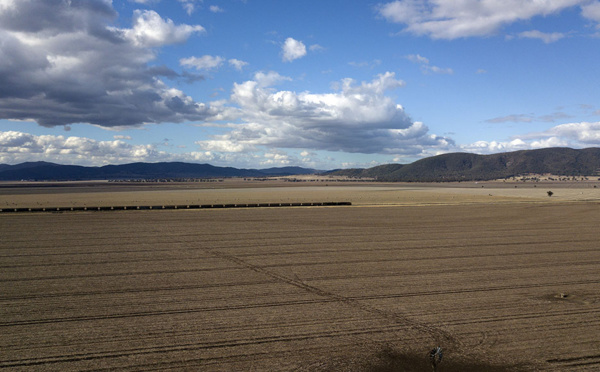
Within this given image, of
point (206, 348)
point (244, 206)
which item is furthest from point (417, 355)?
point (244, 206)

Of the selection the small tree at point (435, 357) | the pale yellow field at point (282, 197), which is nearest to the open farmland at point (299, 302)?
the small tree at point (435, 357)

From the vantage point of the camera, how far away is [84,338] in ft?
37.0

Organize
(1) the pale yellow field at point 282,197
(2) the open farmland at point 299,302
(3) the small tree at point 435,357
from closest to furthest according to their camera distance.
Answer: (3) the small tree at point 435,357
(2) the open farmland at point 299,302
(1) the pale yellow field at point 282,197

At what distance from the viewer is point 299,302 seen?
14.3 metres

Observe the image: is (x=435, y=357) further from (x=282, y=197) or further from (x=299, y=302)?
(x=282, y=197)

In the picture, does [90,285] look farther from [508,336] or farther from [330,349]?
[508,336]

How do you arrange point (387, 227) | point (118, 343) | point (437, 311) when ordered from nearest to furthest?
point (118, 343) → point (437, 311) → point (387, 227)

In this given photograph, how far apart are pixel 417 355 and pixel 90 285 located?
12.2 m

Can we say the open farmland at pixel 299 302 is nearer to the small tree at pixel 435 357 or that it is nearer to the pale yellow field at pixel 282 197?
the small tree at pixel 435 357

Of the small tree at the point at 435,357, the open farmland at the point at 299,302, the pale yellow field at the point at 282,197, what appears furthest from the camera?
the pale yellow field at the point at 282,197

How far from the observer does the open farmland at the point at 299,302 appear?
404 inches

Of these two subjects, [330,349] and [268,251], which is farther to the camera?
[268,251]

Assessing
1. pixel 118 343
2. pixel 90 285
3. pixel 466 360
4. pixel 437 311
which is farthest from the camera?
pixel 90 285

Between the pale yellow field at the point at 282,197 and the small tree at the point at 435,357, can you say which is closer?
the small tree at the point at 435,357
